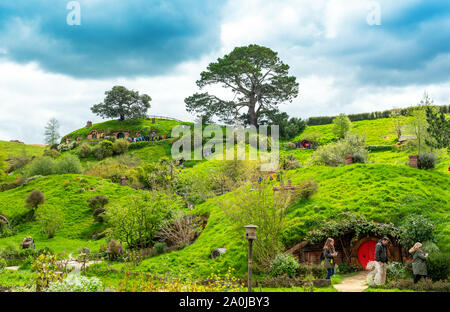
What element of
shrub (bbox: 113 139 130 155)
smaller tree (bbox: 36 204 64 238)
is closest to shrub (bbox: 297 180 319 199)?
smaller tree (bbox: 36 204 64 238)

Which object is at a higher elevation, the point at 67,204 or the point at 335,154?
the point at 335,154

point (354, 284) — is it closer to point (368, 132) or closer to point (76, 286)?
point (76, 286)

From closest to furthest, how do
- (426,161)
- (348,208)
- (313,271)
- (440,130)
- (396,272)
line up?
(396,272) < (313,271) < (348,208) < (426,161) < (440,130)

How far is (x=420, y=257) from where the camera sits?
533 inches

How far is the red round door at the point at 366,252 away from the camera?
1919 centimetres

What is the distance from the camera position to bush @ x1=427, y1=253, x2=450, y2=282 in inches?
576

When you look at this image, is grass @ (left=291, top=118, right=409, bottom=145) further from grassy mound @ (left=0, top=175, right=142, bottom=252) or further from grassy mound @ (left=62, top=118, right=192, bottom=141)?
grassy mound @ (left=0, top=175, right=142, bottom=252)

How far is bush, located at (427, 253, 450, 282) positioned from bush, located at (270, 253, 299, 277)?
18.1 feet

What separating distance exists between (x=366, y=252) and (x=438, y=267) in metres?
4.79

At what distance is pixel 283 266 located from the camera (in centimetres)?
1670

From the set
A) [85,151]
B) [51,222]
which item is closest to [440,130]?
[51,222]

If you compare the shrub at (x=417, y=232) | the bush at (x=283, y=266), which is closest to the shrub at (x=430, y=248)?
the shrub at (x=417, y=232)
